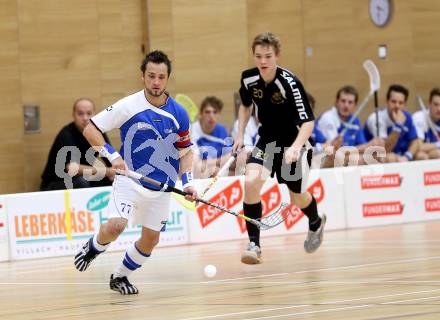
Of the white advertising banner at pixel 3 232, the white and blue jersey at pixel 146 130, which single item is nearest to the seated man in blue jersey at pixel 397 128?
the white advertising banner at pixel 3 232

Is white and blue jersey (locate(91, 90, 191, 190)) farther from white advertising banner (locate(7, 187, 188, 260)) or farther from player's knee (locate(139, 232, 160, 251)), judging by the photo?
white advertising banner (locate(7, 187, 188, 260))

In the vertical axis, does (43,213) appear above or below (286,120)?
below

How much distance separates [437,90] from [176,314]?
307 inches

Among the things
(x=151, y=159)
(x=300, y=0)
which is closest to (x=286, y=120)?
(x=151, y=159)

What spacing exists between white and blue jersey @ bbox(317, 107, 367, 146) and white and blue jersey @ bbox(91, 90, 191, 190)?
18.0 ft

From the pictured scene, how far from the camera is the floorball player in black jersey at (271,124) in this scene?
8.45 meters

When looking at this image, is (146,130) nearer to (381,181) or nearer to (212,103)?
(212,103)

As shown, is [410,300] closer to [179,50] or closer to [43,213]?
[43,213]

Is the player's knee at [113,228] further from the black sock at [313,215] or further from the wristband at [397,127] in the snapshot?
the wristband at [397,127]

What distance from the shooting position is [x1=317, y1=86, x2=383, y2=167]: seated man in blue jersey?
41.2ft

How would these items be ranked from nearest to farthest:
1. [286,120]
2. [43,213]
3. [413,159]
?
[286,120]
[43,213]
[413,159]

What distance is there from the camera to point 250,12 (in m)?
13.8

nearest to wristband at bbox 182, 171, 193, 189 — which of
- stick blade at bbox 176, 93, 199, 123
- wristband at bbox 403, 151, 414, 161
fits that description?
stick blade at bbox 176, 93, 199, 123

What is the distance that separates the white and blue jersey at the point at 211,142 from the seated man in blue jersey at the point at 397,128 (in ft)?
6.42
